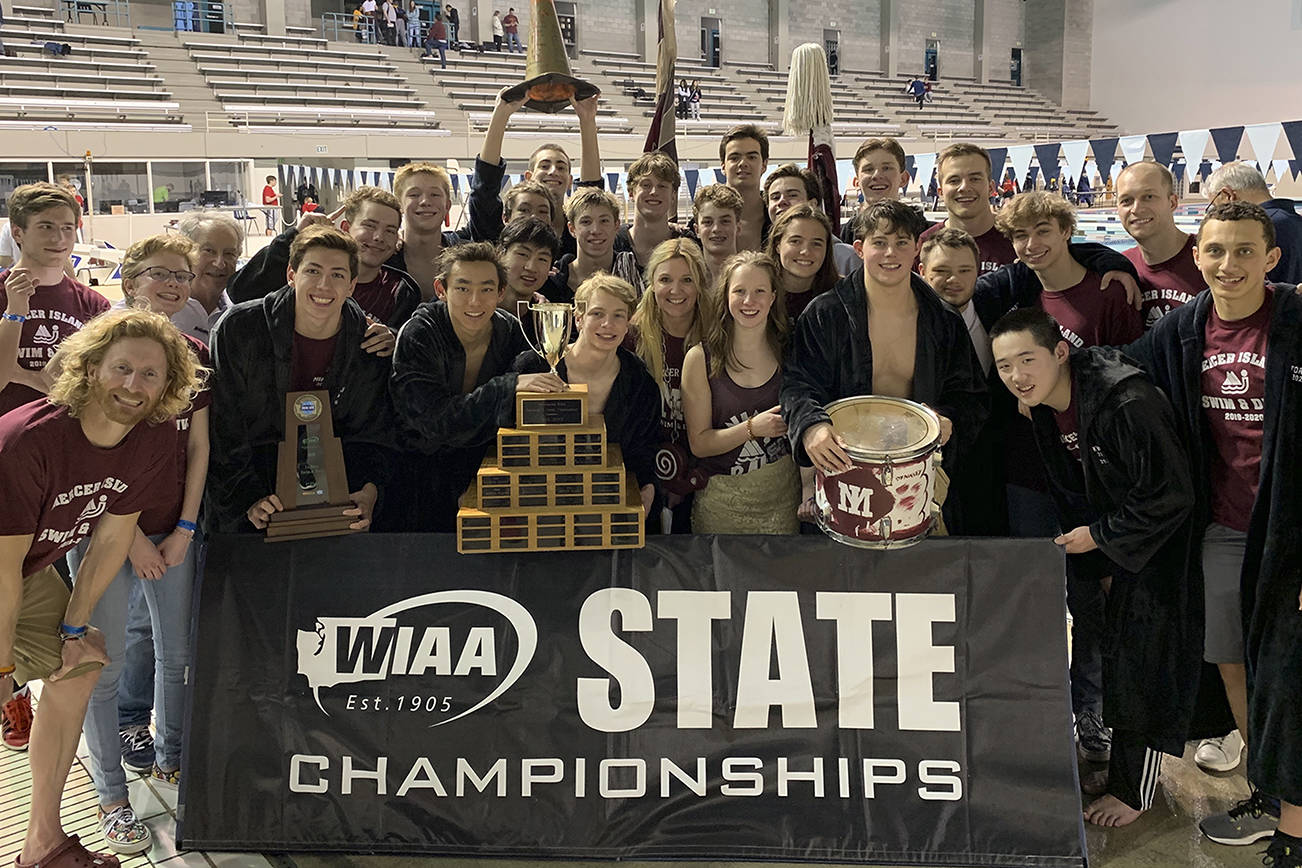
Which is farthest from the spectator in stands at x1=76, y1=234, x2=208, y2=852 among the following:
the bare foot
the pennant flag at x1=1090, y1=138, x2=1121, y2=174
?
the pennant flag at x1=1090, y1=138, x2=1121, y2=174

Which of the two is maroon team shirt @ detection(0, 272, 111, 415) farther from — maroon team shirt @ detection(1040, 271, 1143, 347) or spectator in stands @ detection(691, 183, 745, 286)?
maroon team shirt @ detection(1040, 271, 1143, 347)

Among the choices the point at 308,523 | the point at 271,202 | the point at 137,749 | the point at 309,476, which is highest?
the point at 271,202

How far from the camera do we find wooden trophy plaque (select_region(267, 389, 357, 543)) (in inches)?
104

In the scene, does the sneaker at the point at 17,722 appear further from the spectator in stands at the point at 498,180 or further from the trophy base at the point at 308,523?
the spectator in stands at the point at 498,180

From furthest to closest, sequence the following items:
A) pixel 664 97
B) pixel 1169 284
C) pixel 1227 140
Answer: pixel 1227 140, pixel 664 97, pixel 1169 284

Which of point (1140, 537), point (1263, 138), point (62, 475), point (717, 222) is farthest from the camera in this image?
point (1263, 138)

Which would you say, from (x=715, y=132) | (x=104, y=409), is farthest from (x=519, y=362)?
(x=715, y=132)

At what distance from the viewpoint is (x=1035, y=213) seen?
3016 mm

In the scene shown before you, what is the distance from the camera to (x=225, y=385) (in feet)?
8.88

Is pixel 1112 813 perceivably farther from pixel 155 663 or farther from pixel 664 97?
pixel 664 97

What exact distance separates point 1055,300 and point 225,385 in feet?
8.32

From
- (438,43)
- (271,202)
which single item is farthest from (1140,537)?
(438,43)

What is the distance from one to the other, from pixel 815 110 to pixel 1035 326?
2264mm

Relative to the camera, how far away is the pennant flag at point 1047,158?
1348cm
